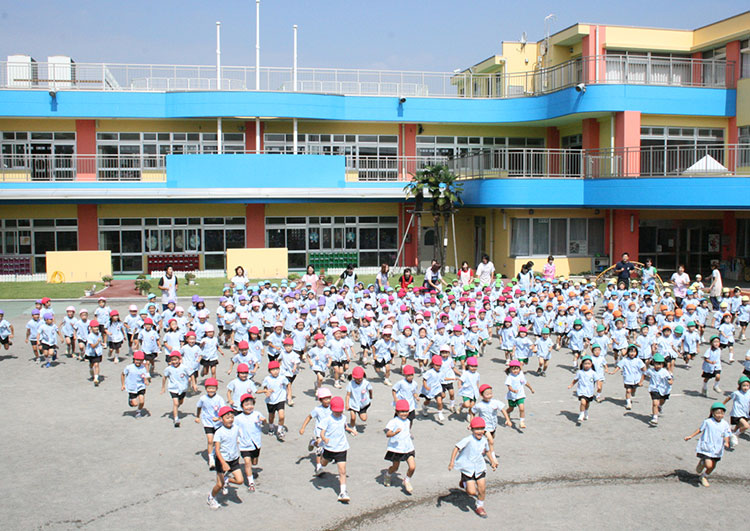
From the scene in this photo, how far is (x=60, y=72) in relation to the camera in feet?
115

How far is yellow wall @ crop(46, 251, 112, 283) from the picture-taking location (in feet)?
99.7

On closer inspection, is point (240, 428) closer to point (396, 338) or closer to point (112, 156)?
point (396, 338)

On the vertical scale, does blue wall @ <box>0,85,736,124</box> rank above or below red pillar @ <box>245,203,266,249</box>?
above

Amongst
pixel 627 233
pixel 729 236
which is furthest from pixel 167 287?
pixel 729 236

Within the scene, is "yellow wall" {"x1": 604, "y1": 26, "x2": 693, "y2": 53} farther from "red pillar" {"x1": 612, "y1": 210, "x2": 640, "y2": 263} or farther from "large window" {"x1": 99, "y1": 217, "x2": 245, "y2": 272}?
"large window" {"x1": 99, "y1": 217, "x2": 245, "y2": 272}

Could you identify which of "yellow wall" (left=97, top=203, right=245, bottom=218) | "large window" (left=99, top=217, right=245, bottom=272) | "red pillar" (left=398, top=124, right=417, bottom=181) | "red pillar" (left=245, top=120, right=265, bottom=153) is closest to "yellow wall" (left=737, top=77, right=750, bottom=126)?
"red pillar" (left=398, top=124, right=417, bottom=181)

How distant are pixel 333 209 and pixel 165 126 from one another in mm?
8926

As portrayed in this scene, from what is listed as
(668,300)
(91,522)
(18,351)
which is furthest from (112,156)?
(91,522)

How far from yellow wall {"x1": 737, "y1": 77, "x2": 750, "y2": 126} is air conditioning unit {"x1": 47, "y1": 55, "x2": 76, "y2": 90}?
30.3 metres

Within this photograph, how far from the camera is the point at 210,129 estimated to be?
35.0 meters

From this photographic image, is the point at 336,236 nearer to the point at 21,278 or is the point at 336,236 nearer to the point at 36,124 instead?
the point at 21,278

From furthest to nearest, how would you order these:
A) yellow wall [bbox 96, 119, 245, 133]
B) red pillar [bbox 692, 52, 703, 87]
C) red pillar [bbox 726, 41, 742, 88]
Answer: yellow wall [bbox 96, 119, 245, 133]
red pillar [bbox 692, 52, 703, 87]
red pillar [bbox 726, 41, 742, 88]

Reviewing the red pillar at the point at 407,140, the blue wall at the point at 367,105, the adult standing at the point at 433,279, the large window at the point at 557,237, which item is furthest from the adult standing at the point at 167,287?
the red pillar at the point at 407,140

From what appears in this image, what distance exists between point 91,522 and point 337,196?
24543 mm
